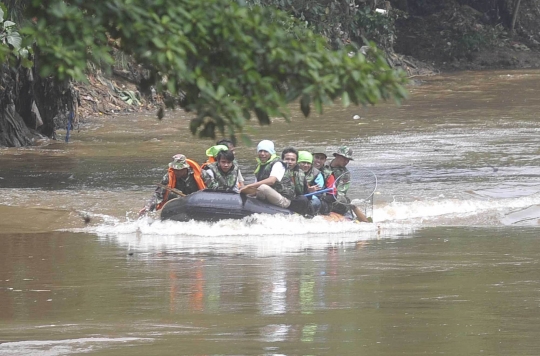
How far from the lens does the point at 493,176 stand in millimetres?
19328

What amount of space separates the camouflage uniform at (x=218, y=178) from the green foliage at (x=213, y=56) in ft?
28.8

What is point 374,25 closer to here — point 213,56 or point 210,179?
point 210,179

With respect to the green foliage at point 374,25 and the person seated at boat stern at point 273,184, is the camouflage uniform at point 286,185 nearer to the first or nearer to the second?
the person seated at boat stern at point 273,184

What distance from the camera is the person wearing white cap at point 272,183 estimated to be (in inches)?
525

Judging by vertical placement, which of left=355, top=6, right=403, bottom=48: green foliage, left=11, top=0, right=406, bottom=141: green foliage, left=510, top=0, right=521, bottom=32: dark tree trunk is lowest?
left=11, top=0, right=406, bottom=141: green foliage

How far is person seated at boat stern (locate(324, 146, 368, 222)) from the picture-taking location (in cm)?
1382

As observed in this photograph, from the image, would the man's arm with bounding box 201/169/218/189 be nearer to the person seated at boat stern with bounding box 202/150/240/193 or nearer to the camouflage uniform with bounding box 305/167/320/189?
the person seated at boat stern with bounding box 202/150/240/193

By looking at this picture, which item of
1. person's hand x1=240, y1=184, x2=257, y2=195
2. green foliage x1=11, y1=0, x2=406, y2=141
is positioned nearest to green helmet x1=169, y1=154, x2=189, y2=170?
person's hand x1=240, y1=184, x2=257, y2=195

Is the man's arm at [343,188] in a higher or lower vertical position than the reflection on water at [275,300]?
higher

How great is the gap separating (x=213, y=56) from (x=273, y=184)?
8561 mm

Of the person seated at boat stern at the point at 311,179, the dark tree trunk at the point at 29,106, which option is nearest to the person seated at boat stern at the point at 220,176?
the person seated at boat stern at the point at 311,179

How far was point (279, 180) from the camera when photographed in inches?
531

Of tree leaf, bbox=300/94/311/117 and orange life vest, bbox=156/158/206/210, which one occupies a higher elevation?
tree leaf, bbox=300/94/311/117

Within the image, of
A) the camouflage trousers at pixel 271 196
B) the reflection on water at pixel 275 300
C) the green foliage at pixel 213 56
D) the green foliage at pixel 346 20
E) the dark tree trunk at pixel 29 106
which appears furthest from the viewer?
the green foliage at pixel 346 20
